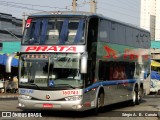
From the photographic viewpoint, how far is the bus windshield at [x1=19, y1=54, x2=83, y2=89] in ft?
48.3

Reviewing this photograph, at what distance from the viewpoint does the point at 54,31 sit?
1538 centimetres

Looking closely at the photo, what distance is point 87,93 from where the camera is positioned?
1516cm

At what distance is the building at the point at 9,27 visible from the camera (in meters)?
70.3

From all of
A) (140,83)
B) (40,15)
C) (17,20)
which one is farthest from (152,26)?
(40,15)

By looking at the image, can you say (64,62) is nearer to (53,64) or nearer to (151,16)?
(53,64)

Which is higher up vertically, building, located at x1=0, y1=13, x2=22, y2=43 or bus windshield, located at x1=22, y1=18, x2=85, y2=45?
Answer: building, located at x1=0, y1=13, x2=22, y2=43

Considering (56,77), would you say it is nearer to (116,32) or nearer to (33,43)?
(33,43)

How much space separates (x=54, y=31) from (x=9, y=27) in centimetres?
5934

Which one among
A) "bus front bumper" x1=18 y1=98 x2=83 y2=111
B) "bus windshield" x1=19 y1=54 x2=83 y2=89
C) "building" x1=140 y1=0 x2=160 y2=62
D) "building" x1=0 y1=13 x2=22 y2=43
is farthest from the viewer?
"building" x1=140 y1=0 x2=160 y2=62

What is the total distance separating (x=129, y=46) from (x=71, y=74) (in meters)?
6.73

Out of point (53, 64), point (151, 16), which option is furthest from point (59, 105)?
point (151, 16)

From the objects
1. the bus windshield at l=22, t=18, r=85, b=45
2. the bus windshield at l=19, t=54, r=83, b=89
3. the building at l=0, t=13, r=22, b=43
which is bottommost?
the bus windshield at l=19, t=54, r=83, b=89

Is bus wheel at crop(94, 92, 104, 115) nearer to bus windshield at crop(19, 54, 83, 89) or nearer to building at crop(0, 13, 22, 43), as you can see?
bus windshield at crop(19, 54, 83, 89)

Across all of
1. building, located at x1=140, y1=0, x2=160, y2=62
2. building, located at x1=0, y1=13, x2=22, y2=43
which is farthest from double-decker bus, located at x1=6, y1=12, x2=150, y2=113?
building, located at x1=140, y1=0, x2=160, y2=62
